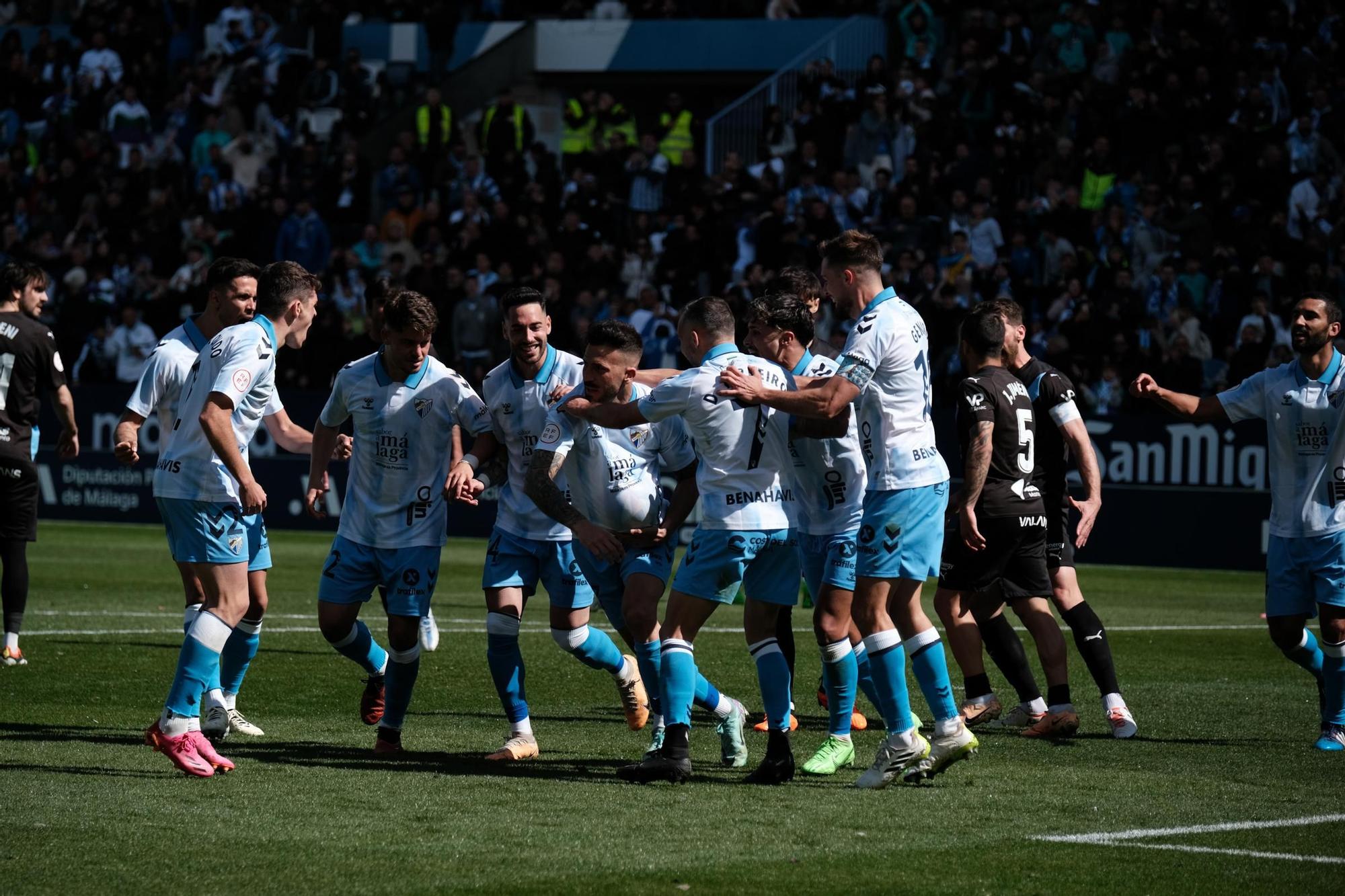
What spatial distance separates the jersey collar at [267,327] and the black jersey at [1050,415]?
400cm

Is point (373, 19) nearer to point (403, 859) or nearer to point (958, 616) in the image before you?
point (958, 616)

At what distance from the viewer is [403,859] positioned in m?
6.27

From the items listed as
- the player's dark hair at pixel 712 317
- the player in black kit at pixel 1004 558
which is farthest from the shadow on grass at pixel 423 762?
the player in black kit at pixel 1004 558

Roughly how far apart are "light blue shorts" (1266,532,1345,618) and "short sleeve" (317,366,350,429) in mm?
4693

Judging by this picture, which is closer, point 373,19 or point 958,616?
point 958,616

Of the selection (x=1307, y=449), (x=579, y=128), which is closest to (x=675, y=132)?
(x=579, y=128)

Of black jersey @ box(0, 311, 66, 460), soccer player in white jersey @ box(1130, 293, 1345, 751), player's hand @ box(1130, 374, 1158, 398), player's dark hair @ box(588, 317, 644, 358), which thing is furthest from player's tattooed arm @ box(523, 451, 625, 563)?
black jersey @ box(0, 311, 66, 460)

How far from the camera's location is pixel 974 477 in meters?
8.72

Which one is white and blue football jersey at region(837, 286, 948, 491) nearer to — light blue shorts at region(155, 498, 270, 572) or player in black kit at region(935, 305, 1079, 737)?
player in black kit at region(935, 305, 1079, 737)

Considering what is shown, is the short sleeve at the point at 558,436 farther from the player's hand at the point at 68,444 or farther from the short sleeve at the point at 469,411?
the player's hand at the point at 68,444

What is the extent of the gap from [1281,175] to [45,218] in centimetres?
2070

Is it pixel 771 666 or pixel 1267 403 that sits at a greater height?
pixel 1267 403

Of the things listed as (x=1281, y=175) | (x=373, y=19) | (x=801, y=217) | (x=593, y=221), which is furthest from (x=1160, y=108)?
(x=373, y=19)

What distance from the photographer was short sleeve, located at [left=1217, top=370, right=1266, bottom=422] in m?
9.57
